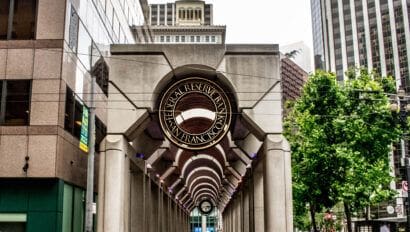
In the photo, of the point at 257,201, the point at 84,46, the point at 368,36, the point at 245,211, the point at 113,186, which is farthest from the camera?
the point at 368,36

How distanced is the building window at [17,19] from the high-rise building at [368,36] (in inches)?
3765

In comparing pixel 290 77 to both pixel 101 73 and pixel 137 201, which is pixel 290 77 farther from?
pixel 137 201

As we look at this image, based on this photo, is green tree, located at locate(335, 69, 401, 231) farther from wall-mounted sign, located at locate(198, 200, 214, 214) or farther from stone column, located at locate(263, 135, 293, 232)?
wall-mounted sign, located at locate(198, 200, 214, 214)

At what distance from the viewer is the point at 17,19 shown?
21578mm

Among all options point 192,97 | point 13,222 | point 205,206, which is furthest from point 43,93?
point 205,206

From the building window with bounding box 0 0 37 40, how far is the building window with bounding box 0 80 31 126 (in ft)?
6.41

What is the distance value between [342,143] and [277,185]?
46.9 feet

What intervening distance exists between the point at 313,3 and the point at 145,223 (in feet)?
468

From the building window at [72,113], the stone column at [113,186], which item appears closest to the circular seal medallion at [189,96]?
the stone column at [113,186]

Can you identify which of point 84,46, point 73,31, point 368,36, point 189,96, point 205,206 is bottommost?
point 205,206

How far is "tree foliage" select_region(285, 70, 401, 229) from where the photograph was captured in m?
32.8

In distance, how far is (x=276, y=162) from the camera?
21.3m

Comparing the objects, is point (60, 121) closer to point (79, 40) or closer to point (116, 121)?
point (116, 121)

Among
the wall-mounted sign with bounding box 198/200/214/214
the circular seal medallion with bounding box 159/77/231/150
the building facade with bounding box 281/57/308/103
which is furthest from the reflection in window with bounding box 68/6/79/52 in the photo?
the building facade with bounding box 281/57/308/103
